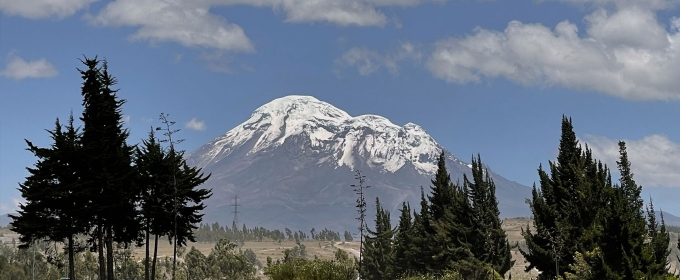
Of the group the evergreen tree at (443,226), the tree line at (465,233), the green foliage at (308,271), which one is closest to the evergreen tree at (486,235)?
the tree line at (465,233)

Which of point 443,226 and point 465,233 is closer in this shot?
point 465,233

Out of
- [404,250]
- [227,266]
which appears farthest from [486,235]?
[227,266]

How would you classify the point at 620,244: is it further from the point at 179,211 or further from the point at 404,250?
the point at 404,250

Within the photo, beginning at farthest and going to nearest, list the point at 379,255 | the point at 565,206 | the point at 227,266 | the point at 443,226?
the point at 227,266 < the point at 379,255 < the point at 443,226 < the point at 565,206

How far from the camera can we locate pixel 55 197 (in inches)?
2317

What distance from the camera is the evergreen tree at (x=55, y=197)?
2296 inches

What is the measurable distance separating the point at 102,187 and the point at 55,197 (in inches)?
138

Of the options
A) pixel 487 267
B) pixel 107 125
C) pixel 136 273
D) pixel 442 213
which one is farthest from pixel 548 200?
pixel 136 273

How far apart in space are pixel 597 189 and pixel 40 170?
44.1 metres

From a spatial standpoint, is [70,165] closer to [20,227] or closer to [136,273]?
[20,227]

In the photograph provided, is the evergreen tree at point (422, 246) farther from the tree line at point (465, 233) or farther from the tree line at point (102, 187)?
the tree line at point (102, 187)

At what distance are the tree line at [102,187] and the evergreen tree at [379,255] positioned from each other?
51844mm

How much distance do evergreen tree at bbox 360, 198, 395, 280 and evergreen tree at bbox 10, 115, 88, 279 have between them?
189 feet

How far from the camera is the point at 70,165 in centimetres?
5931
